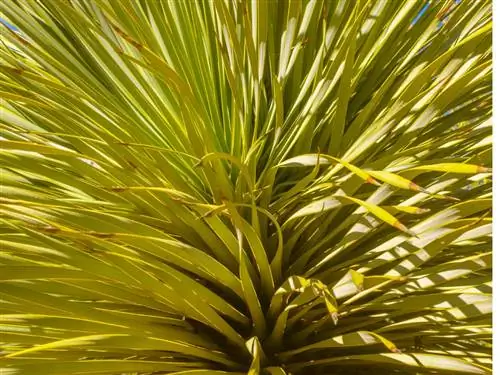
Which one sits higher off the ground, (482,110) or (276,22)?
(276,22)

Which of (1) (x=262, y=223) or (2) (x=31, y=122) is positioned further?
(2) (x=31, y=122)

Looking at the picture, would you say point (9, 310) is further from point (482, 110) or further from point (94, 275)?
point (482, 110)

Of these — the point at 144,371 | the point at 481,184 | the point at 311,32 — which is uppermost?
the point at 311,32

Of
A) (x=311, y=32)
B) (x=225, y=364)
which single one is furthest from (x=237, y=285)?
(x=311, y=32)

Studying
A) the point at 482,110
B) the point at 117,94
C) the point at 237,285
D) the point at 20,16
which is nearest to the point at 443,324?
the point at 237,285

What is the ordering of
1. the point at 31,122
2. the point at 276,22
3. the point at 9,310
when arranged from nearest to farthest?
the point at 9,310
the point at 31,122
the point at 276,22

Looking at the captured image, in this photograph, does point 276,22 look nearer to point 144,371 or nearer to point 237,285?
point 237,285

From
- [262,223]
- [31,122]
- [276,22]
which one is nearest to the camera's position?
[262,223]
